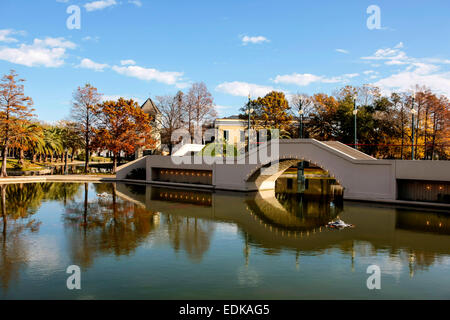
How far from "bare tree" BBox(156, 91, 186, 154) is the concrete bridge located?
1348 cm

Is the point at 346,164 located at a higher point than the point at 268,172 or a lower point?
higher

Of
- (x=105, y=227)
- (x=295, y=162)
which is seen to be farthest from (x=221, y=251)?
(x=295, y=162)

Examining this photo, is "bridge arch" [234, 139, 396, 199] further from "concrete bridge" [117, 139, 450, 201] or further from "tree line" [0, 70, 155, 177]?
"tree line" [0, 70, 155, 177]

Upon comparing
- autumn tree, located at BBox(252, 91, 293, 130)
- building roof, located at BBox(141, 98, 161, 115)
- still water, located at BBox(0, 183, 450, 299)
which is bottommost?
still water, located at BBox(0, 183, 450, 299)

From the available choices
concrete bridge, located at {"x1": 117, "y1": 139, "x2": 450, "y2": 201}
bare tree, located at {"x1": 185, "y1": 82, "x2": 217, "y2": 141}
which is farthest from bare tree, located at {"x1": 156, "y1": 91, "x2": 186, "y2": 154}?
Result: concrete bridge, located at {"x1": 117, "y1": 139, "x2": 450, "y2": 201}

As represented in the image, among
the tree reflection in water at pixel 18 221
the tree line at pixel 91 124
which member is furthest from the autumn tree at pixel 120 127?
the tree reflection in water at pixel 18 221

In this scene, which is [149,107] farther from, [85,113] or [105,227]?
[105,227]

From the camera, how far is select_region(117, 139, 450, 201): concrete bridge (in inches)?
1080

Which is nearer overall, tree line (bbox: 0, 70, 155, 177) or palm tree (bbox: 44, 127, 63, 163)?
tree line (bbox: 0, 70, 155, 177)

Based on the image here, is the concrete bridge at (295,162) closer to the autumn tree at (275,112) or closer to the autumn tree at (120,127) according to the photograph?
the autumn tree at (120,127)

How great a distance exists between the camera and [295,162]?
1467 inches

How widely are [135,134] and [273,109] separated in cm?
2346

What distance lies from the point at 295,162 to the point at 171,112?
30217 mm

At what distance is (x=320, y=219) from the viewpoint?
22.6 meters
